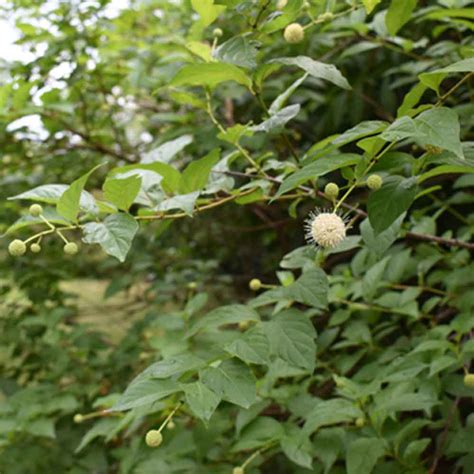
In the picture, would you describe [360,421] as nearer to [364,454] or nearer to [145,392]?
[364,454]

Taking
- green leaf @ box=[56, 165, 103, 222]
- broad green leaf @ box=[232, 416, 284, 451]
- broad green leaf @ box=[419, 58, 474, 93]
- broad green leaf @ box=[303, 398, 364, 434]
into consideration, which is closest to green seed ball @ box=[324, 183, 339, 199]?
broad green leaf @ box=[419, 58, 474, 93]

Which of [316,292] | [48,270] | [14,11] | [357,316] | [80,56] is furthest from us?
[48,270]

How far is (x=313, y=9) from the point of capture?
4.23 ft

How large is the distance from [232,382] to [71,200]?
0.33 metres

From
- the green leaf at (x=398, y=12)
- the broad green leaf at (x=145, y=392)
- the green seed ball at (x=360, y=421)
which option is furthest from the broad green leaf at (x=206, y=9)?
the green seed ball at (x=360, y=421)

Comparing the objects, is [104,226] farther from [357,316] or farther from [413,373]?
[357,316]

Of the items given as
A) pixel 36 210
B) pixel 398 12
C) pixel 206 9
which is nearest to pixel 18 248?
pixel 36 210

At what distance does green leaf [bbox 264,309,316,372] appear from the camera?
0.86 meters

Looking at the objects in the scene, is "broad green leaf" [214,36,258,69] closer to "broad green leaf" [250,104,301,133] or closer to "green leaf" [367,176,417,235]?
"broad green leaf" [250,104,301,133]

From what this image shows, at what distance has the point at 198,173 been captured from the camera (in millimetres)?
944

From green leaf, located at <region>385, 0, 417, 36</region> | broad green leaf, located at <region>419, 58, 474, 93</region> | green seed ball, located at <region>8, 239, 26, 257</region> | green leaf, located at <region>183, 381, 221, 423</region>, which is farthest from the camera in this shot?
green leaf, located at <region>385, 0, 417, 36</region>

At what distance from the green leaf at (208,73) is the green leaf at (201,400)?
18.1 inches

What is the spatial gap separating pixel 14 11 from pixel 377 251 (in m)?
1.87

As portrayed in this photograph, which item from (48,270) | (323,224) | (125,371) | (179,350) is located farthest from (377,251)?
(48,270)
